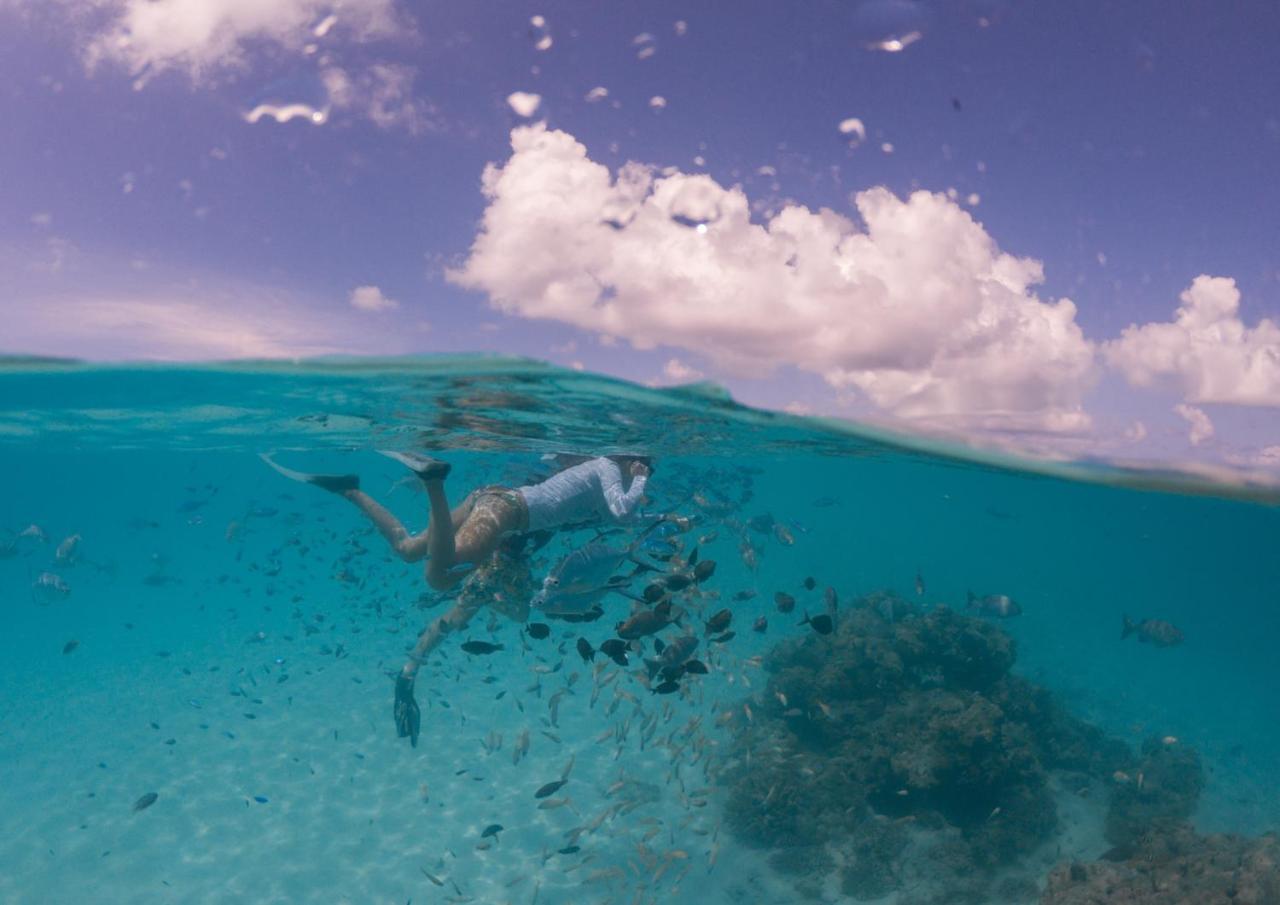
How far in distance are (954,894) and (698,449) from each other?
14.7 metres

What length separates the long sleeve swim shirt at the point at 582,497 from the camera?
420 inches

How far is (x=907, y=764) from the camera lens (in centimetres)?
1131

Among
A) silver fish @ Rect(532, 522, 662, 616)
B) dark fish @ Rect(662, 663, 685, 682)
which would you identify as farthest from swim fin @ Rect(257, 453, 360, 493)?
dark fish @ Rect(662, 663, 685, 682)

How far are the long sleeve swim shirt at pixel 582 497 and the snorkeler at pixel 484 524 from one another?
0.05ft

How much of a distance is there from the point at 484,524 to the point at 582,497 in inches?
64.8

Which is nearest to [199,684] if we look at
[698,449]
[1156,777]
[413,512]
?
[698,449]

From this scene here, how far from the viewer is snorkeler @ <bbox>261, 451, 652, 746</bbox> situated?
9.89 metres

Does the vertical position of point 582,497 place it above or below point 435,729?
above

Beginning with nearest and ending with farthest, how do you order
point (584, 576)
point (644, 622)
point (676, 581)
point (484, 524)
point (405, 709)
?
1. point (644, 622)
2. point (676, 581)
3. point (584, 576)
4. point (484, 524)
5. point (405, 709)

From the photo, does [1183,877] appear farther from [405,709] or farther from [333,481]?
[333,481]

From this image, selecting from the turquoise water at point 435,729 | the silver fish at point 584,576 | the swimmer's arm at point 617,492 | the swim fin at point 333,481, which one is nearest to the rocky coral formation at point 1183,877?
the turquoise water at point 435,729

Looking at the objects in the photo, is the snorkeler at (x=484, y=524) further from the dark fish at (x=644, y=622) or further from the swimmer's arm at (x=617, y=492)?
the dark fish at (x=644, y=622)

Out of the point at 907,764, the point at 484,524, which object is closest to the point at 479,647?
the point at 484,524

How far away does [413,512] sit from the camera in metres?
88.3
